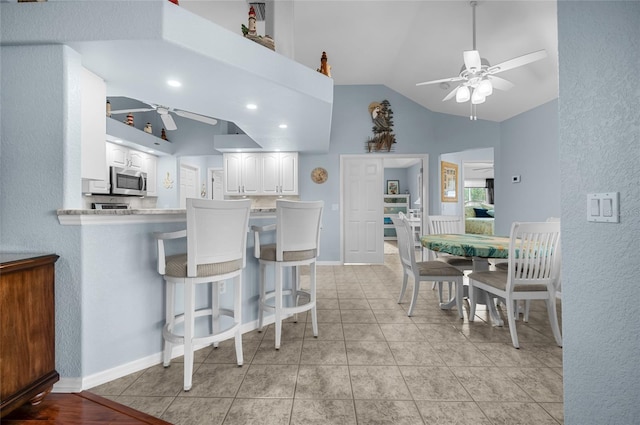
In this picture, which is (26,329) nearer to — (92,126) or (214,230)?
(214,230)

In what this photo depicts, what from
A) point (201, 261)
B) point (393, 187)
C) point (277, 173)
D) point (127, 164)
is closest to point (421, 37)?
point (277, 173)

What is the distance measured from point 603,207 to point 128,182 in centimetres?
537

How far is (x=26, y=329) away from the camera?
1.45 metres

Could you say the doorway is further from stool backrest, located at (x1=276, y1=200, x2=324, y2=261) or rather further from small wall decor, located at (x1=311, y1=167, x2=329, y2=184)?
stool backrest, located at (x1=276, y1=200, x2=324, y2=261)

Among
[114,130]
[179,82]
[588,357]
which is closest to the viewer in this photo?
[588,357]

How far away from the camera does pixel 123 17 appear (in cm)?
177

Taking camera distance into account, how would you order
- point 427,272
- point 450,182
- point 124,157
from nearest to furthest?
1. point 427,272
2. point 124,157
3. point 450,182

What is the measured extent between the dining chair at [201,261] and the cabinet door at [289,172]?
11.3 ft

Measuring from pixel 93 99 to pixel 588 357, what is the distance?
3065 millimetres

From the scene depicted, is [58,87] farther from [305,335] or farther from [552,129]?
[552,129]

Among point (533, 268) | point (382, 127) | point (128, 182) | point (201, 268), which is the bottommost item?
point (533, 268)

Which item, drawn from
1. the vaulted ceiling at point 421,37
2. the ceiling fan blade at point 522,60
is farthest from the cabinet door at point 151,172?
the ceiling fan blade at point 522,60

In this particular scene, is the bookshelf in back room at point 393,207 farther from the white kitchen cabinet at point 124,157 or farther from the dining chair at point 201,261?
the dining chair at point 201,261

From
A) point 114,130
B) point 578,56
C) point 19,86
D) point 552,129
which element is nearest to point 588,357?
point 578,56
